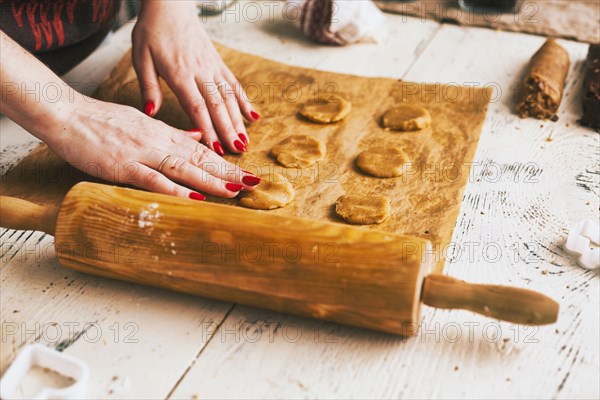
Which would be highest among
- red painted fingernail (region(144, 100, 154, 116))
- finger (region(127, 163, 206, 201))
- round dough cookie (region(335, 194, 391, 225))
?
red painted fingernail (region(144, 100, 154, 116))

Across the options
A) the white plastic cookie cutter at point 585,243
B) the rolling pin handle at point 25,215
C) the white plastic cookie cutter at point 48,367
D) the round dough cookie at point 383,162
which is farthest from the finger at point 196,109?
the white plastic cookie cutter at point 585,243

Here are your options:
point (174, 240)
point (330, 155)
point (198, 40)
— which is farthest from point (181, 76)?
point (174, 240)

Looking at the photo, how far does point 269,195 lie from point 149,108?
1.33 ft

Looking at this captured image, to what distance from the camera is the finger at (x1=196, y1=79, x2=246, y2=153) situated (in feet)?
4.65

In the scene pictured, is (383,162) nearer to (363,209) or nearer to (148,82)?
(363,209)

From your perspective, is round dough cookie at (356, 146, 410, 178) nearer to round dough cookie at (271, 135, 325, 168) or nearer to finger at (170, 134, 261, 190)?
round dough cookie at (271, 135, 325, 168)

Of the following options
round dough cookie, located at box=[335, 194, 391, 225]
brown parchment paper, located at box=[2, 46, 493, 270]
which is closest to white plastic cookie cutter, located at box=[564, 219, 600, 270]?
brown parchment paper, located at box=[2, 46, 493, 270]

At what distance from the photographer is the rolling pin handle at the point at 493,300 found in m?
0.91

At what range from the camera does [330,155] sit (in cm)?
140

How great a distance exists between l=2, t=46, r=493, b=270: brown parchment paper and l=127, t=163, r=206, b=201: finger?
7cm

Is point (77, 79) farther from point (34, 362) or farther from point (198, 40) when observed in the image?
point (34, 362)

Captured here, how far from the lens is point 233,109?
4.83 ft

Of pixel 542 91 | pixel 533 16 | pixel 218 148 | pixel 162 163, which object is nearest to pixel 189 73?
pixel 218 148

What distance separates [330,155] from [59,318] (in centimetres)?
65
